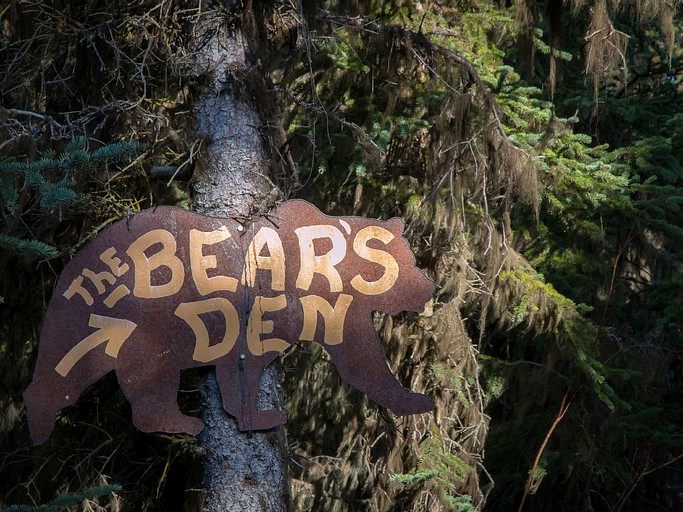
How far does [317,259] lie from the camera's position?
385 centimetres

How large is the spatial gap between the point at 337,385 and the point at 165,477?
84.8 inches

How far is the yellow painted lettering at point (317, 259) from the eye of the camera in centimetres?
384

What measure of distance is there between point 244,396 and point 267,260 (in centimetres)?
60

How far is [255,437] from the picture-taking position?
3.85 metres

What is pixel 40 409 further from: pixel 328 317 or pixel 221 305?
pixel 328 317

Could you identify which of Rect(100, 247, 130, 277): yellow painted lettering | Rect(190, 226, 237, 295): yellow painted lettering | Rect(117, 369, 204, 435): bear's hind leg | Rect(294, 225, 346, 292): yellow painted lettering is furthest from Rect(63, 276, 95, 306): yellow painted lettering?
Rect(294, 225, 346, 292): yellow painted lettering

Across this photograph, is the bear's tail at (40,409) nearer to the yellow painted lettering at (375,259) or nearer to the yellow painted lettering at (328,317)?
the yellow painted lettering at (328,317)

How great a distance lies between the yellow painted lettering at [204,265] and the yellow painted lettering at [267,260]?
0.26 feet

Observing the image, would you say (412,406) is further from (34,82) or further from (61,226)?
(34,82)

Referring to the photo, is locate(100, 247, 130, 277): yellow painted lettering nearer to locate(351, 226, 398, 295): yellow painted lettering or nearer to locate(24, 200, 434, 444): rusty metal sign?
locate(24, 200, 434, 444): rusty metal sign

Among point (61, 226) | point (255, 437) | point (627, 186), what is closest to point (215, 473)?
point (255, 437)

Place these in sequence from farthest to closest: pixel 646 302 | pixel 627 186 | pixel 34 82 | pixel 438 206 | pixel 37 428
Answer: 1. pixel 646 302
2. pixel 627 186
3. pixel 438 206
4. pixel 34 82
5. pixel 37 428

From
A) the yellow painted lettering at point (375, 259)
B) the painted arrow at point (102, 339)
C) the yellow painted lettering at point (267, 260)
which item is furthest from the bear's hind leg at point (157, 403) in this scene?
the yellow painted lettering at point (375, 259)

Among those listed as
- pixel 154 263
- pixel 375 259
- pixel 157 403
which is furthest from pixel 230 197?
pixel 157 403
